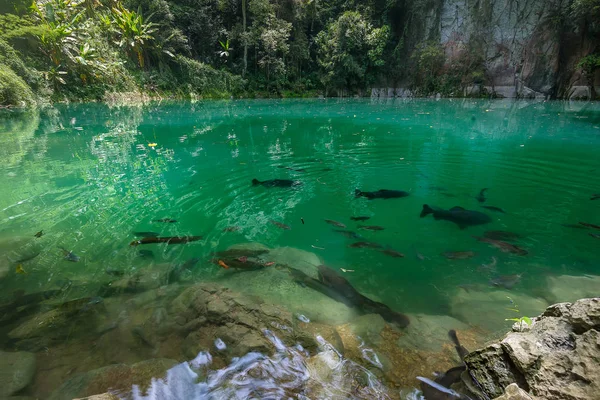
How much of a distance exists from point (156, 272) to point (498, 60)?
33.7 m

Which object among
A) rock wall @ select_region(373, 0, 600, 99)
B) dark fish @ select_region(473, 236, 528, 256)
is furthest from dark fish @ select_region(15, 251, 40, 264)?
rock wall @ select_region(373, 0, 600, 99)

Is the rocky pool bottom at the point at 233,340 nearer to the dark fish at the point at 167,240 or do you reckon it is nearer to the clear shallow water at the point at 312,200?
the clear shallow water at the point at 312,200

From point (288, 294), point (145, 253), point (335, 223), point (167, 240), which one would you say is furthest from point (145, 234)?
point (335, 223)

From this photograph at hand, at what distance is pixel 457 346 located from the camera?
8.48 feet

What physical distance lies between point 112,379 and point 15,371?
77 cm

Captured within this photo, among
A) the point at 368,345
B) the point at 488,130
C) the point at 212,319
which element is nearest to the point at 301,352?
the point at 368,345

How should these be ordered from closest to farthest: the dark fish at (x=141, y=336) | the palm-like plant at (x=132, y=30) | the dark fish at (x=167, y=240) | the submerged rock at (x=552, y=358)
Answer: the submerged rock at (x=552, y=358), the dark fish at (x=141, y=336), the dark fish at (x=167, y=240), the palm-like plant at (x=132, y=30)

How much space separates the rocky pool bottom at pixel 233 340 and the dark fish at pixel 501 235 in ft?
3.17

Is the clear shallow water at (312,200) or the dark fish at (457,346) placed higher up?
the clear shallow water at (312,200)

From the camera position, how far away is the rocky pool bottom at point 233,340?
2.11 meters

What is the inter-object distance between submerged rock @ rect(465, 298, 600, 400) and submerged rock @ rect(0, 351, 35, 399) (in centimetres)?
312

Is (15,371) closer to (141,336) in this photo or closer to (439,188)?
(141,336)

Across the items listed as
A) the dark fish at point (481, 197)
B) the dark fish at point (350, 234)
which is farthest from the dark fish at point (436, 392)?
the dark fish at point (481, 197)

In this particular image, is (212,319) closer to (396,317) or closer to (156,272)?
(156,272)
